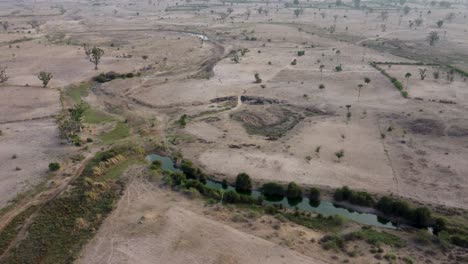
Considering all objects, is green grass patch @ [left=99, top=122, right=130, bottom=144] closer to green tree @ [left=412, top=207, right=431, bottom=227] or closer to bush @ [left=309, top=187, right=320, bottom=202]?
bush @ [left=309, top=187, right=320, bottom=202]

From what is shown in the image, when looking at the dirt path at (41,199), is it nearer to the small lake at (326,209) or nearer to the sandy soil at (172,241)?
the sandy soil at (172,241)

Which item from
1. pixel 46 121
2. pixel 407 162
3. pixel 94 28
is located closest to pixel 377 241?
pixel 407 162

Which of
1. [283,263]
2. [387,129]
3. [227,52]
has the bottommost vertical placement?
[283,263]

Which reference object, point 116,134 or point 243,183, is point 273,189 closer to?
point 243,183

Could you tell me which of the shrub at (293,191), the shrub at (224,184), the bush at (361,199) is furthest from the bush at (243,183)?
the bush at (361,199)

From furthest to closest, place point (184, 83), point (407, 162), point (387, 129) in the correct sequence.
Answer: point (184, 83), point (387, 129), point (407, 162)

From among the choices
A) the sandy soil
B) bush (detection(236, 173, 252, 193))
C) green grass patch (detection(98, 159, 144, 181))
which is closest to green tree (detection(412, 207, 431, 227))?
the sandy soil

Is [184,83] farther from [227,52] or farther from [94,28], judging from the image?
[94,28]
